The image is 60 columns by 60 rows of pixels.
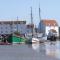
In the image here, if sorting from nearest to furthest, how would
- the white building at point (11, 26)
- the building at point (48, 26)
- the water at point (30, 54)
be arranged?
1. the water at point (30, 54)
2. the white building at point (11, 26)
3. the building at point (48, 26)

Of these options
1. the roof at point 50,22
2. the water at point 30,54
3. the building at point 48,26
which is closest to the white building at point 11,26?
the building at point 48,26

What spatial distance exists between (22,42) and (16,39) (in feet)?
6.44

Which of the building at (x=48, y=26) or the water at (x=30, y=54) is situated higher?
the building at (x=48, y=26)

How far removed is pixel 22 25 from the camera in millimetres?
169125

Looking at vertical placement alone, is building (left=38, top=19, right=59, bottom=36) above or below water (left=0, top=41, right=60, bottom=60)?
above

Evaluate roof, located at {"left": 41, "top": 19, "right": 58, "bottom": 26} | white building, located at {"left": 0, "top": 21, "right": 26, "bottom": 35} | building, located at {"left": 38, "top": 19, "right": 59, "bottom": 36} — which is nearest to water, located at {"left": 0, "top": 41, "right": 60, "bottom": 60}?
white building, located at {"left": 0, "top": 21, "right": 26, "bottom": 35}

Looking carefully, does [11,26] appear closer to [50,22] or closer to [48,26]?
[48,26]

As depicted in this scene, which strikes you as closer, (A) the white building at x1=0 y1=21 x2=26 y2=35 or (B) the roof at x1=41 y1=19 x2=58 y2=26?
(A) the white building at x1=0 y1=21 x2=26 y2=35

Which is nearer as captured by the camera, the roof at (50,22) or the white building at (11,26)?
the white building at (11,26)

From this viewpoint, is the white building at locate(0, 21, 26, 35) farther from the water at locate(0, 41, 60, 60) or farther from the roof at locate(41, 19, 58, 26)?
the water at locate(0, 41, 60, 60)

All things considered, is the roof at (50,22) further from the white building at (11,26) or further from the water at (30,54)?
the water at (30,54)

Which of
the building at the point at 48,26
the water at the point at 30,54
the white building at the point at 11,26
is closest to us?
the water at the point at 30,54

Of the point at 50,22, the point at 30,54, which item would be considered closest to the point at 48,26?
the point at 50,22

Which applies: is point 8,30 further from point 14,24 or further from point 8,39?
point 8,39
